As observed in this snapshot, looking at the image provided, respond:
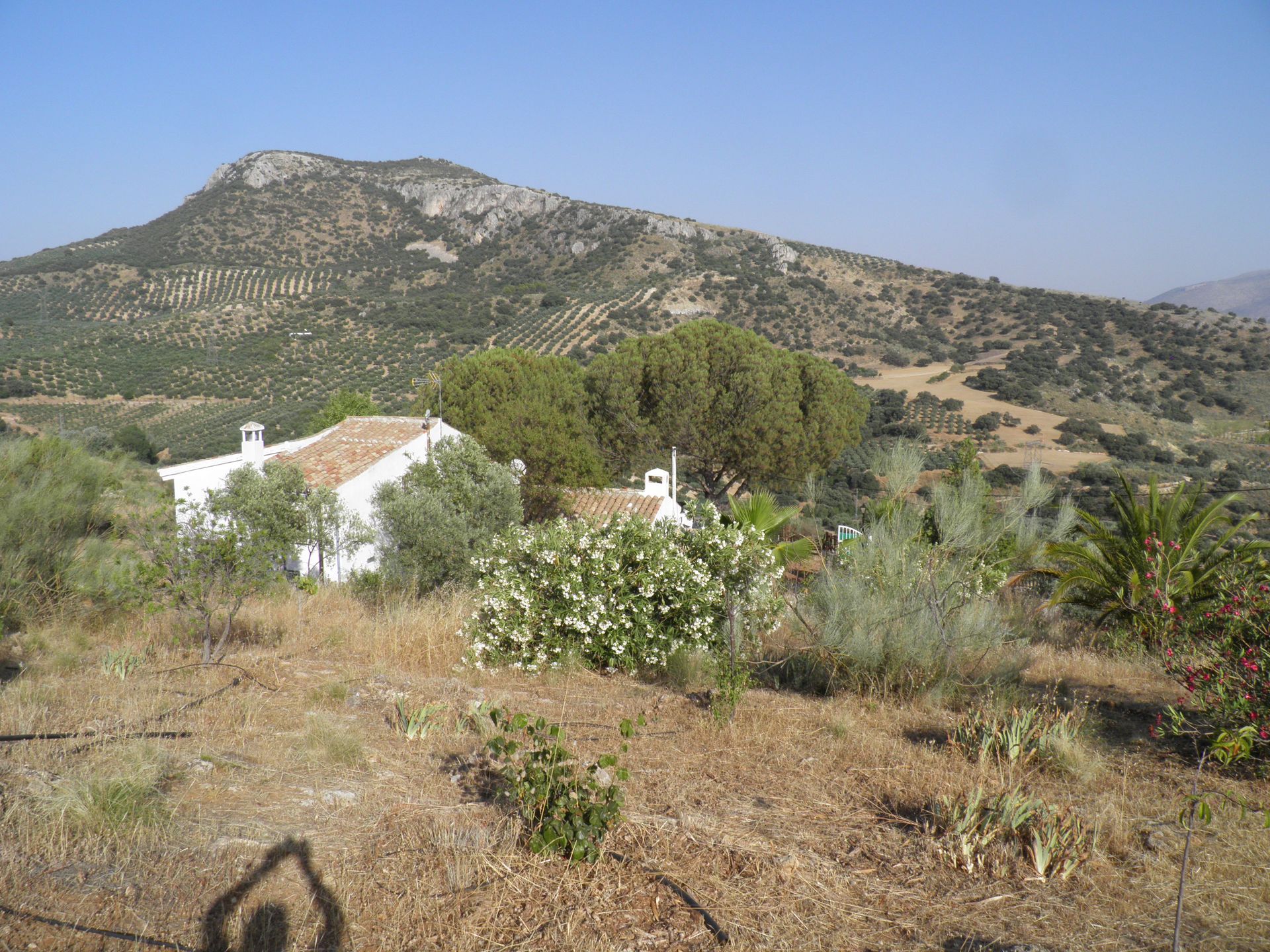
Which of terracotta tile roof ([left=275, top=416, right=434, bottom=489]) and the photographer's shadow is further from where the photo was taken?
terracotta tile roof ([left=275, top=416, right=434, bottom=489])

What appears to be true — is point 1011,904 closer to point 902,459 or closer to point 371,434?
point 902,459

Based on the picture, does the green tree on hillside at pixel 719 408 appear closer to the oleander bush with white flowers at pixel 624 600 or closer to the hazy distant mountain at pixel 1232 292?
the oleander bush with white flowers at pixel 624 600

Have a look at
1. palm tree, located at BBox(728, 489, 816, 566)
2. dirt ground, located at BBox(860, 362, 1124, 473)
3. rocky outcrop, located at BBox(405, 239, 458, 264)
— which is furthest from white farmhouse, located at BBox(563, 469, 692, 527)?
rocky outcrop, located at BBox(405, 239, 458, 264)

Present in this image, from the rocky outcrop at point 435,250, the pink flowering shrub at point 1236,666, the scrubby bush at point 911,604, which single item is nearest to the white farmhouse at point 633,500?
the scrubby bush at point 911,604

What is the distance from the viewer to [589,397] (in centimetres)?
2450

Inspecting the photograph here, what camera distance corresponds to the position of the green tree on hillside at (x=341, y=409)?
2866 centimetres

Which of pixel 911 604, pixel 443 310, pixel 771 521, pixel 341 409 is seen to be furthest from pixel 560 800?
pixel 443 310

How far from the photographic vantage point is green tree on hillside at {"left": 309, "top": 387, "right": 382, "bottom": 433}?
2866 cm

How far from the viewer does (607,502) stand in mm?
19891

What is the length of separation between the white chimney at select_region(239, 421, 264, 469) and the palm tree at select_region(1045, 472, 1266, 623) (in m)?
13.2

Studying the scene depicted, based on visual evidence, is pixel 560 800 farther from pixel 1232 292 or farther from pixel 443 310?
pixel 1232 292

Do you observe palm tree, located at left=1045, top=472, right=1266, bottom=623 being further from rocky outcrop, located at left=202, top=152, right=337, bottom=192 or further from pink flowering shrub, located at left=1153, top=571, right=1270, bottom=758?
rocky outcrop, located at left=202, top=152, right=337, bottom=192

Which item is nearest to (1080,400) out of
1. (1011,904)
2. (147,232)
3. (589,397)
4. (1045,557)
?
(589,397)

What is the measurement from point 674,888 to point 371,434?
1627 cm
